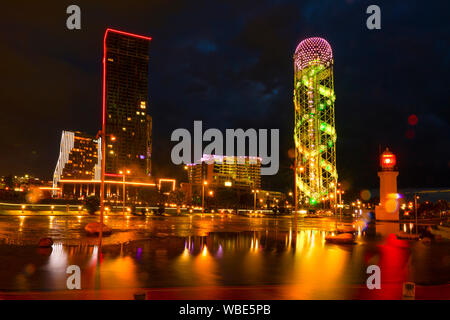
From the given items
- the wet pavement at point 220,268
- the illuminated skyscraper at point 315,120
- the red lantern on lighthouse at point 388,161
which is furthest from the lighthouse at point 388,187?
the wet pavement at point 220,268

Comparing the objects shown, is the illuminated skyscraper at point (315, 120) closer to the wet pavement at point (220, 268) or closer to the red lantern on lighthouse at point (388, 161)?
the red lantern on lighthouse at point (388, 161)

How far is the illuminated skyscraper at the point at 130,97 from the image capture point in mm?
182000

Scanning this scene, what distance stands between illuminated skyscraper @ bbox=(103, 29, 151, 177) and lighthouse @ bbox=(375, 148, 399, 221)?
142m

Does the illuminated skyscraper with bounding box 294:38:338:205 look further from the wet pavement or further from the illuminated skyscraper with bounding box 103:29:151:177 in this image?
the illuminated skyscraper with bounding box 103:29:151:177

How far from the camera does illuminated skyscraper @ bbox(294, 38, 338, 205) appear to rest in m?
82.0

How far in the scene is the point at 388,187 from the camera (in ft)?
172

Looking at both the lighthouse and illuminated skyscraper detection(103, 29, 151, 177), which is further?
illuminated skyscraper detection(103, 29, 151, 177)

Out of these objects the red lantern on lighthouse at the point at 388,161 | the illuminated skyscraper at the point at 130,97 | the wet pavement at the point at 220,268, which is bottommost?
the wet pavement at the point at 220,268

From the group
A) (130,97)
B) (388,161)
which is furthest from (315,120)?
(130,97)

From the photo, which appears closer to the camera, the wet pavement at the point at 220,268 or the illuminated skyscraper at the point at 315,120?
the wet pavement at the point at 220,268

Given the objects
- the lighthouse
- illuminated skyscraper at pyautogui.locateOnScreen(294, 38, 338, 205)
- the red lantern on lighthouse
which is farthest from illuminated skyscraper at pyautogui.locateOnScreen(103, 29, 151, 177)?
the red lantern on lighthouse

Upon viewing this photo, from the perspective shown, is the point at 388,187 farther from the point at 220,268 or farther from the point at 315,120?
the point at 220,268

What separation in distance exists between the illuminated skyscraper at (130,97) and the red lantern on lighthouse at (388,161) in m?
142
